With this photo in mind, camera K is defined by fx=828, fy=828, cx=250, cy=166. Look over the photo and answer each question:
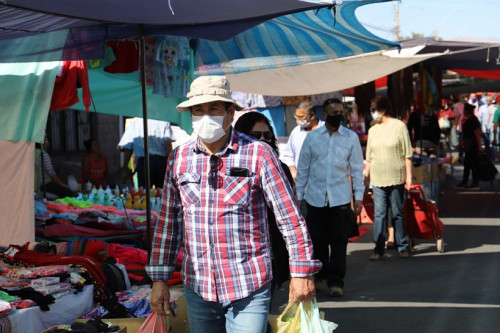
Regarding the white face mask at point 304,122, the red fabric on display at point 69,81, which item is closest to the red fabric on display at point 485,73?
the white face mask at point 304,122

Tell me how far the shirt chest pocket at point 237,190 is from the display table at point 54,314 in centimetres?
228

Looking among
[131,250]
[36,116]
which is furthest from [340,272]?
[36,116]

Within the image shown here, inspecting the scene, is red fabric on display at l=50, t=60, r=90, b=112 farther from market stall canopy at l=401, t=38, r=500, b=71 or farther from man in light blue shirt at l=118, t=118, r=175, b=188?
market stall canopy at l=401, t=38, r=500, b=71

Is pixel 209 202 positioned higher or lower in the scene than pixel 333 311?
higher

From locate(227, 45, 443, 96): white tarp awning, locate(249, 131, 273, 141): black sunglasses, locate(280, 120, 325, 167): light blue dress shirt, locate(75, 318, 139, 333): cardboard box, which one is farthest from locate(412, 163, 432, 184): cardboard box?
locate(75, 318, 139, 333): cardboard box

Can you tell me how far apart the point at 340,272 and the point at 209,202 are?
447 cm

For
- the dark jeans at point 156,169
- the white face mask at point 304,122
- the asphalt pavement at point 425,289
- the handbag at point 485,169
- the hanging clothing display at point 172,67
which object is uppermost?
the hanging clothing display at point 172,67

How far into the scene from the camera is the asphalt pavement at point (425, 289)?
7.09 meters

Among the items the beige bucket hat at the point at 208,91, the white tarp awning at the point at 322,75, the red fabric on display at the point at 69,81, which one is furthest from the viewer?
the white tarp awning at the point at 322,75

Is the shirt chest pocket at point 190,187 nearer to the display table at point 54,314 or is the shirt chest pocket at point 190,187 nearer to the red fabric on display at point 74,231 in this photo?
the display table at point 54,314

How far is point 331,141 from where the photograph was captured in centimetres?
830

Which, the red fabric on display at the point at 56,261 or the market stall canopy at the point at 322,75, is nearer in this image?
the red fabric on display at the point at 56,261

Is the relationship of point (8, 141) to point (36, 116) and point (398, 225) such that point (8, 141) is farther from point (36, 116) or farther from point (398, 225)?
point (398, 225)

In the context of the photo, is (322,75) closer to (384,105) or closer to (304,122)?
(304,122)
